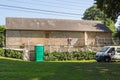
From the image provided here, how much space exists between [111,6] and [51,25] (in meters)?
23.8

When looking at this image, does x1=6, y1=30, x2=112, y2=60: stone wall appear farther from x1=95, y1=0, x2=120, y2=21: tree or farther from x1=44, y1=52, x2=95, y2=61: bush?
x1=95, y1=0, x2=120, y2=21: tree

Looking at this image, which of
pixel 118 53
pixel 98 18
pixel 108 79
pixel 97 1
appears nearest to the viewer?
pixel 108 79

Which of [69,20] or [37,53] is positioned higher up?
[69,20]

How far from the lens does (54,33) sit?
48906 mm

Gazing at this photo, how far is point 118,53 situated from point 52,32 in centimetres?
1980

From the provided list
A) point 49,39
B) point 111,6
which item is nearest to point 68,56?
point 49,39

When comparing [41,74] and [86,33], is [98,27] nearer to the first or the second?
[86,33]

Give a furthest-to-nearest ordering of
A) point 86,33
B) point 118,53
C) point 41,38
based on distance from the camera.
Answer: point 86,33, point 41,38, point 118,53

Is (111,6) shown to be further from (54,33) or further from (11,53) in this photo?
(54,33)

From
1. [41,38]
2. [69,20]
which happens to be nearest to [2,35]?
[41,38]

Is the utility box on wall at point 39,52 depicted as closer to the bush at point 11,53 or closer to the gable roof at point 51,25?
the bush at point 11,53

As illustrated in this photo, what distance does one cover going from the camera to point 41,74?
12.3 m

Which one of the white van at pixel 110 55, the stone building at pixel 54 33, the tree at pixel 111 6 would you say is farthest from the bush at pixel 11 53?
the tree at pixel 111 6

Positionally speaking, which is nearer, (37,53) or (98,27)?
(37,53)
